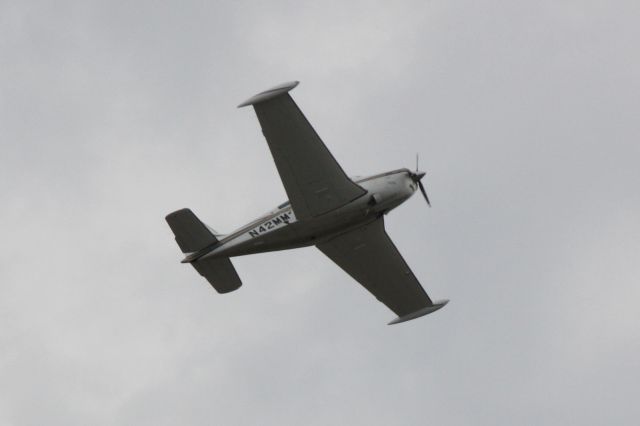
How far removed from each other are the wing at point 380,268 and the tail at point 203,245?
12.4 feet

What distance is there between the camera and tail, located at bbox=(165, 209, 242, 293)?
39.4m

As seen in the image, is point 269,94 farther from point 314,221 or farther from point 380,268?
point 380,268

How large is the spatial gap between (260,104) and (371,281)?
11.0 m

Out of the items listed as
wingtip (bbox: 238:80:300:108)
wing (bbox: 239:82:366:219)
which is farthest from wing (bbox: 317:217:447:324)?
wingtip (bbox: 238:80:300:108)

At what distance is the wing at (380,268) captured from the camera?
136 feet

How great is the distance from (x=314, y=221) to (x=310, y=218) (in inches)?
9.6

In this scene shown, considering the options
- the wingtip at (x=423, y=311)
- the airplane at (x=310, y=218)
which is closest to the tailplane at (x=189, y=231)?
the airplane at (x=310, y=218)

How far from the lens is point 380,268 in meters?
43.0

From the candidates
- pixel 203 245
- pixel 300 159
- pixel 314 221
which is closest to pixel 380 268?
pixel 314 221

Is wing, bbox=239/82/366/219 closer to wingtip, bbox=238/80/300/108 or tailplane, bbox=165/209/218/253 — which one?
wingtip, bbox=238/80/300/108

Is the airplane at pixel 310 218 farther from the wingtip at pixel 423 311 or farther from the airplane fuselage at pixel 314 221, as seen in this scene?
the wingtip at pixel 423 311

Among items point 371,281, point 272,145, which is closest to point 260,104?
point 272,145

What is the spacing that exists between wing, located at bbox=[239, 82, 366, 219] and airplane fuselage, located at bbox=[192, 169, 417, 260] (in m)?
0.49

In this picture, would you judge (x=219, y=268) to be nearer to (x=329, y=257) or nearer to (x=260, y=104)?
(x=329, y=257)
